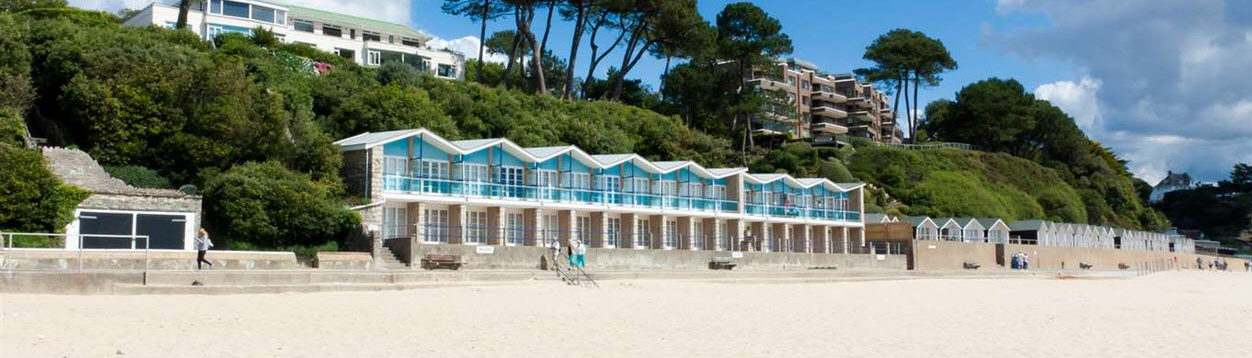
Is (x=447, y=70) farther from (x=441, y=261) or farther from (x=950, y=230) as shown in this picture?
(x=441, y=261)

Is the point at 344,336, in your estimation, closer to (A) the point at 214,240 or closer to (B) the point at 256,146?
(A) the point at 214,240

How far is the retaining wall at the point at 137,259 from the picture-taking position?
23109mm

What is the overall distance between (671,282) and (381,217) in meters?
9.63

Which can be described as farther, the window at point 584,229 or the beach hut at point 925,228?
the beach hut at point 925,228

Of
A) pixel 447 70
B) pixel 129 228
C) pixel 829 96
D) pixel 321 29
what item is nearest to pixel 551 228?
pixel 129 228

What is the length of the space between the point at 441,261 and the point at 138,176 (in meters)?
9.46

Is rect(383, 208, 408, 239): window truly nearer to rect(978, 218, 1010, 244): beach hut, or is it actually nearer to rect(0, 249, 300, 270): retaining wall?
rect(0, 249, 300, 270): retaining wall

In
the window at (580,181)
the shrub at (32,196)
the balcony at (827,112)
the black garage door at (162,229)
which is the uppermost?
the balcony at (827,112)

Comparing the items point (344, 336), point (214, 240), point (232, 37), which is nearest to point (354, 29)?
point (232, 37)

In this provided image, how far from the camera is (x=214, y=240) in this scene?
30.5 m

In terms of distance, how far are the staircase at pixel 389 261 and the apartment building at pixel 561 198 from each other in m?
2.20

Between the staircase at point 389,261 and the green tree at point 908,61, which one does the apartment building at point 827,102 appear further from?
the staircase at point 389,261

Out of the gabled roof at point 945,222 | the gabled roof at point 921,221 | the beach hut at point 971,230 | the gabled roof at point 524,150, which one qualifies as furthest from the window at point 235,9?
the beach hut at point 971,230

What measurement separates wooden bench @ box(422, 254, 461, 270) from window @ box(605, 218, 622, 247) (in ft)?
38.5
